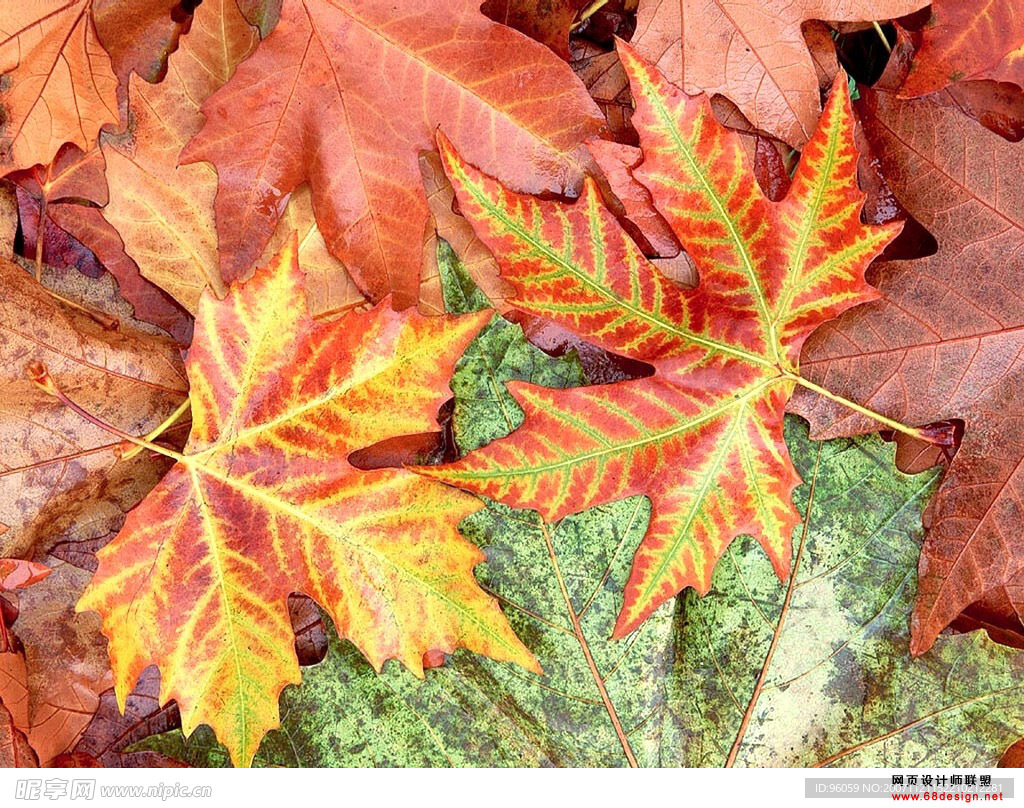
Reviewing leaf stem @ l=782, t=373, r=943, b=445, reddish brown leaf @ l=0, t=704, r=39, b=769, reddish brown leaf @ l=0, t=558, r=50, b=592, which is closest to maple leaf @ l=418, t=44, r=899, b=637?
leaf stem @ l=782, t=373, r=943, b=445

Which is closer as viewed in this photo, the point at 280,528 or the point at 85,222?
the point at 280,528

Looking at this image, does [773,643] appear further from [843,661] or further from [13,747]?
[13,747]

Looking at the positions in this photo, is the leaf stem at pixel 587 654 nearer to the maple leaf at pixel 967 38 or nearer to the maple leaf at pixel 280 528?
the maple leaf at pixel 280 528

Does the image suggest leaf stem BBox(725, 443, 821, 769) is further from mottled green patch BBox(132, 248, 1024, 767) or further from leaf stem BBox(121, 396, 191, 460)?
leaf stem BBox(121, 396, 191, 460)

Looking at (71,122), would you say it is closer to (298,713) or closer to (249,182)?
(249,182)

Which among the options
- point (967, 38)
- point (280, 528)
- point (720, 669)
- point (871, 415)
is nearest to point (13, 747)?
point (280, 528)

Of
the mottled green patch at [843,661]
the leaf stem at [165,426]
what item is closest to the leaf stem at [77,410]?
the leaf stem at [165,426]
